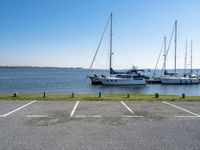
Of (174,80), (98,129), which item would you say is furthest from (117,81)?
(98,129)

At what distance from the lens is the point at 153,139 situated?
7.32 meters

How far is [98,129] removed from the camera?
8477 mm

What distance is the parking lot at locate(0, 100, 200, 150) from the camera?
679 cm

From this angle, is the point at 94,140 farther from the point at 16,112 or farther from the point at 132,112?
the point at 16,112

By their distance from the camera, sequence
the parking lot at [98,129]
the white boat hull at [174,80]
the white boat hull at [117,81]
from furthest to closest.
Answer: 1. the white boat hull at [174,80]
2. the white boat hull at [117,81]
3. the parking lot at [98,129]

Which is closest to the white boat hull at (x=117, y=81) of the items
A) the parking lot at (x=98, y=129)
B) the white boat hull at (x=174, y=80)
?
the white boat hull at (x=174, y=80)

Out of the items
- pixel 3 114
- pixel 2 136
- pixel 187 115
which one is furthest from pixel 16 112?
pixel 187 115

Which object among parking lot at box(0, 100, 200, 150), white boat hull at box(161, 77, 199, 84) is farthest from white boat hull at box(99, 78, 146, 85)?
parking lot at box(0, 100, 200, 150)

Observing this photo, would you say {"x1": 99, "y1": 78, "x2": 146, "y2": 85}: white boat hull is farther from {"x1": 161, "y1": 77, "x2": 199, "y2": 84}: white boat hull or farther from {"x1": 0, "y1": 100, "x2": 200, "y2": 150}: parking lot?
{"x1": 0, "y1": 100, "x2": 200, "y2": 150}: parking lot

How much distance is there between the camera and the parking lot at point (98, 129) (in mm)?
6785

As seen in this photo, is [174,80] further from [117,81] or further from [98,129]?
[98,129]

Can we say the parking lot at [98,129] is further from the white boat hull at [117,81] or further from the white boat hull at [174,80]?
the white boat hull at [174,80]

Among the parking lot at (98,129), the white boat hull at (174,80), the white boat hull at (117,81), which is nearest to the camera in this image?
the parking lot at (98,129)

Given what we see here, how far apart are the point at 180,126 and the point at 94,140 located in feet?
12.6
